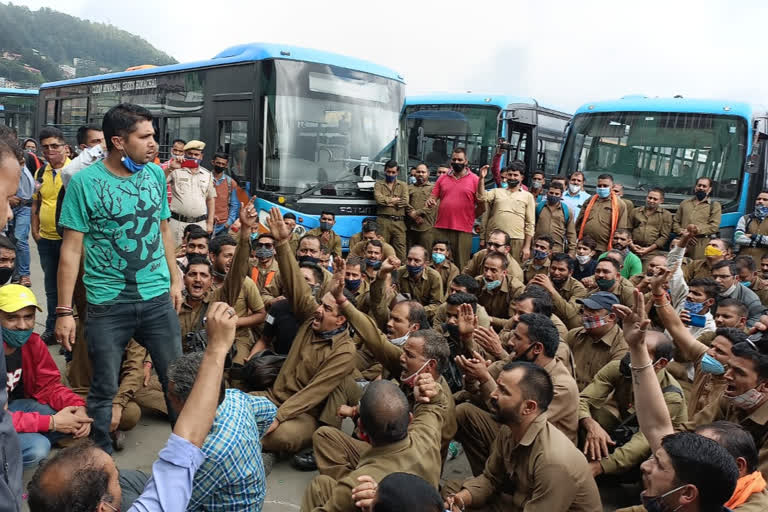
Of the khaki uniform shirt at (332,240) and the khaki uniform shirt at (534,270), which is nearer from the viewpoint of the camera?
the khaki uniform shirt at (534,270)

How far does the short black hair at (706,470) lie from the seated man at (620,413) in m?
1.59

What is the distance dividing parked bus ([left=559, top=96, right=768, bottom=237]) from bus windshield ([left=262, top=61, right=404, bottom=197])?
132 inches

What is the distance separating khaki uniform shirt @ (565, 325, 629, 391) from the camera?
4578 millimetres

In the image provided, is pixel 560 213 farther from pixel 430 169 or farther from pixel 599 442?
pixel 599 442

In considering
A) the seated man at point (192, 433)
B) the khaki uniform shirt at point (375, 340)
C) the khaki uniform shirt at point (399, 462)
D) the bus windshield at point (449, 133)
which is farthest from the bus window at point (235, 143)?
the seated man at point (192, 433)

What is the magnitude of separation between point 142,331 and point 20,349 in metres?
1.04

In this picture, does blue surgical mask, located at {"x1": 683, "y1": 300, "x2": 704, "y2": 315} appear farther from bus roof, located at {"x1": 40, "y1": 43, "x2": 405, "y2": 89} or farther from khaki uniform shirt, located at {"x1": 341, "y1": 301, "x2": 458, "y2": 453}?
bus roof, located at {"x1": 40, "y1": 43, "x2": 405, "y2": 89}

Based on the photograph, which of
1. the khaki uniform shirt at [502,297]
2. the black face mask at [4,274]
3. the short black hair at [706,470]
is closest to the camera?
the short black hair at [706,470]

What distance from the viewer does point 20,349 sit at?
3.77 meters

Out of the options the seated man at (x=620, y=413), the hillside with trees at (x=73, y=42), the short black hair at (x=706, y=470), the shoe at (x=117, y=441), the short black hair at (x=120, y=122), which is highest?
the hillside with trees at (x=73, y=42)

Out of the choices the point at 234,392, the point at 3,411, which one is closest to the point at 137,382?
the point at 234,392

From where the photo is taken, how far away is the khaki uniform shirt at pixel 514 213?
8.21m

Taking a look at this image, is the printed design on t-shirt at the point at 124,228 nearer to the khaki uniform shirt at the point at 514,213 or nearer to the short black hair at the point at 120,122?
the short black hair at the point at 120,122

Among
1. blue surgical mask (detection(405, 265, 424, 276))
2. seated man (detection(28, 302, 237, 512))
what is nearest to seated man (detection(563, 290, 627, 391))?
blue surgical mask (detection(405, 265, 424, 276))
